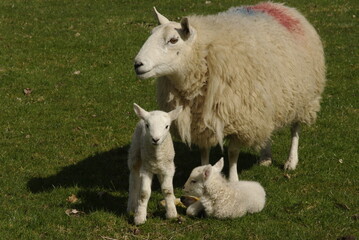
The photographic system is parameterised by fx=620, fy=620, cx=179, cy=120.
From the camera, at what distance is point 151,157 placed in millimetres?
6594

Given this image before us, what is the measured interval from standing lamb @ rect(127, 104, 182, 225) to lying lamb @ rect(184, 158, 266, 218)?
36 centimetres

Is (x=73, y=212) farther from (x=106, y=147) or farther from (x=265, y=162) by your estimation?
(x=265, y=162)

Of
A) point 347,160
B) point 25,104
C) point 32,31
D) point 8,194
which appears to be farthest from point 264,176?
point 32,31

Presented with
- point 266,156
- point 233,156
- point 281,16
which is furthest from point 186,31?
point 266,156

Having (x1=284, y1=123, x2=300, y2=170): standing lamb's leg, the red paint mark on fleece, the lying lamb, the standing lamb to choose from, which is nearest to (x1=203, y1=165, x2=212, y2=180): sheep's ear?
the lying lamb

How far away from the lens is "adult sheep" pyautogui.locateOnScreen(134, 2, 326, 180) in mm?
7227

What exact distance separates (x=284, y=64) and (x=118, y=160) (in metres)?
2.89

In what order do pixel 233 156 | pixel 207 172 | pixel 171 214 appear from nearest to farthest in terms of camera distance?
pixel 207 172
pixel 171 214
pixel 233 156

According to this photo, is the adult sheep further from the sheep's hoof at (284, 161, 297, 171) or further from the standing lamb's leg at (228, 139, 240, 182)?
the sheep's hoof at (284, 161, 297, 171)

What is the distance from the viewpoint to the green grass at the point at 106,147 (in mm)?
6840

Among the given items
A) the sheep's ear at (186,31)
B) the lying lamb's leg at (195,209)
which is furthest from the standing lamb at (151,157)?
the sheep's ear at (186,31)

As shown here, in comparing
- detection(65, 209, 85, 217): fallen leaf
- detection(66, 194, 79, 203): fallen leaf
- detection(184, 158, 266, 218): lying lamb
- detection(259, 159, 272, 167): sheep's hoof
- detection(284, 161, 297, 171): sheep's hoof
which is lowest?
detection(259, 159, 272, 167): sheep's hoof

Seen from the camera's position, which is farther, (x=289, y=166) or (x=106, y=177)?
(x=289, y=166)

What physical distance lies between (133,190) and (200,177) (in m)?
0.79
